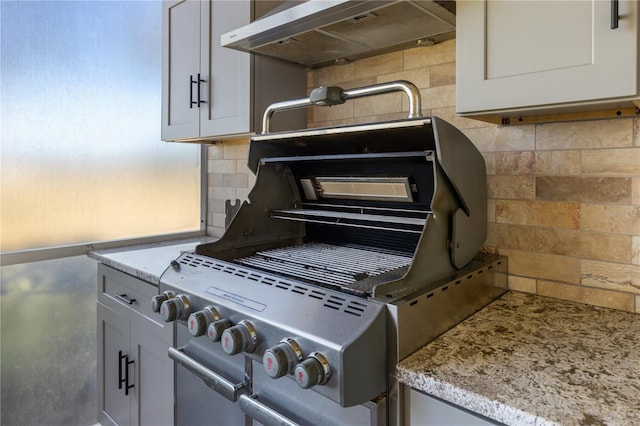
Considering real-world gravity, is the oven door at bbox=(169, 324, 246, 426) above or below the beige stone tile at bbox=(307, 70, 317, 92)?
below

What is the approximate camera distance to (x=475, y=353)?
0.95m

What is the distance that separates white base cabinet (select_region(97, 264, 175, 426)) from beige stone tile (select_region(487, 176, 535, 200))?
136cm

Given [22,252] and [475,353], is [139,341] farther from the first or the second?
[475,353]

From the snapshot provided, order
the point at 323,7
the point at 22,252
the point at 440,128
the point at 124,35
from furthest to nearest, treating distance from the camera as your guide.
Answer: the point at 124,35
the point at 22,252
the point at 323,7
the point at 440,128

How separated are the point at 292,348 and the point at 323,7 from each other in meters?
1.05

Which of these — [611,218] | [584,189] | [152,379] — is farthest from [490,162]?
[152,379]

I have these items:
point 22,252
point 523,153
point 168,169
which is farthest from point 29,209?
point 523,153

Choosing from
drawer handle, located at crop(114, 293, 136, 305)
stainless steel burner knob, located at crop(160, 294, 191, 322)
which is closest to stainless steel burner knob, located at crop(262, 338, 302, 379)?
stainless steel burner knob, located at crop(160, 294, 191, 322)

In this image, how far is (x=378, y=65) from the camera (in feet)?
5.95

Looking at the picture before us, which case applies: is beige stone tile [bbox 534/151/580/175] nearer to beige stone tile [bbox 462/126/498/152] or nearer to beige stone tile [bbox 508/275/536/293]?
beige stone tile [bbox 462/126/498/152]

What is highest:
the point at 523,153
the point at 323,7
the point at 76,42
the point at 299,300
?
the point at 76,42

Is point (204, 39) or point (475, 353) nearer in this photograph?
point (475, 353)

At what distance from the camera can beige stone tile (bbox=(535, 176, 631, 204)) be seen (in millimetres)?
1247

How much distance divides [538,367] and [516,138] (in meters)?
0.86
